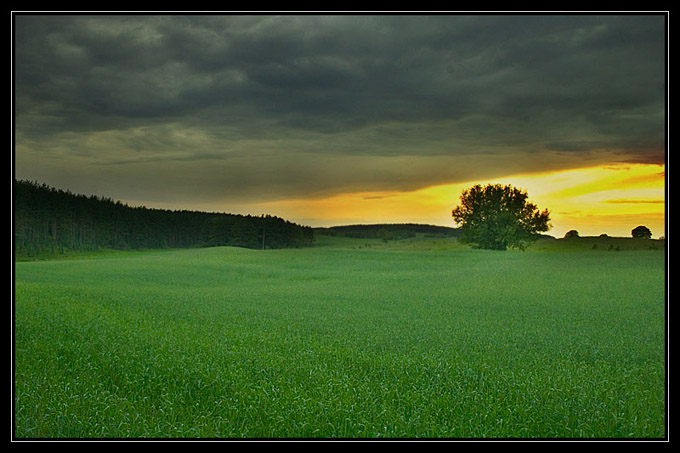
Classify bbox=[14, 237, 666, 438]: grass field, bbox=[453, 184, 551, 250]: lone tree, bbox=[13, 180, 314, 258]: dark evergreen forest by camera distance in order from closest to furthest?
bbox=[14, 237, 666, 438]: grass field < bbox=[453, 184, 551, 250]: lone tree < bbox=[13, 180, 314, 258]: dark evergreen forest

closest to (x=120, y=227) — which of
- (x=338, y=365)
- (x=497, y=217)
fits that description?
(x=497, y=217)

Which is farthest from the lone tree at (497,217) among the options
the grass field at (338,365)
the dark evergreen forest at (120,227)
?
the grass field at (338,365)

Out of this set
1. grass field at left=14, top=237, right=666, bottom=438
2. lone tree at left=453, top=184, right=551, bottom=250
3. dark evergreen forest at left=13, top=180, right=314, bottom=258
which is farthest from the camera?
dark evergreen forest at left=13, top=180, right=314, bottom=258

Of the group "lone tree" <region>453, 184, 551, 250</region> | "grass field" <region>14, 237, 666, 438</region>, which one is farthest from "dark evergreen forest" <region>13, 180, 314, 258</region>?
"grass field" <region>14, 237, 666, 438</region>

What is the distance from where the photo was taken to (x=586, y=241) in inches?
2151

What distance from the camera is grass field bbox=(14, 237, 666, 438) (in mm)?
7539

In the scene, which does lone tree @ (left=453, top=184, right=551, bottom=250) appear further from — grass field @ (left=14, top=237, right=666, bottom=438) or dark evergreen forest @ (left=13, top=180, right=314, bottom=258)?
grass field @ (left=14, top=237, right=666, bottom=438)

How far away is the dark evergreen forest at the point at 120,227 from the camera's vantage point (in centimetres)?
7300

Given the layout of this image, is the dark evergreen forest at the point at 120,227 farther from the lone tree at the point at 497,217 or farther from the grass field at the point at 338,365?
the grass field at the point at 338,365

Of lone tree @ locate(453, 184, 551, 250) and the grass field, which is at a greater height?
lone tree @ locate(453, 184, 551, 250)

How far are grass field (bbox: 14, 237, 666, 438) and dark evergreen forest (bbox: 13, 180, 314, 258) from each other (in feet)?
173
